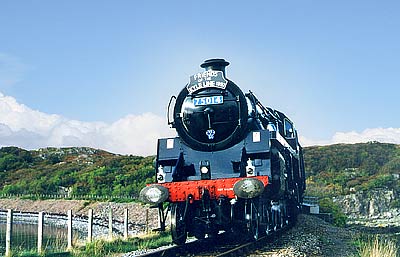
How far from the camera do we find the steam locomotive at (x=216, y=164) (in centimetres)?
1135

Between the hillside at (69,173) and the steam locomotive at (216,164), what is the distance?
3478 centimetres

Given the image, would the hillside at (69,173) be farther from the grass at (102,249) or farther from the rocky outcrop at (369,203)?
the grass at (102,249)

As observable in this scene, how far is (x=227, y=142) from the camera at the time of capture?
12.2m

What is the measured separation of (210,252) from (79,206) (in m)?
35.7

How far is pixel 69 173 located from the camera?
65250mm

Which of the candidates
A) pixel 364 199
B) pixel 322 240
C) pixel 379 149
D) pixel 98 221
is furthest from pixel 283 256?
pixel 379 149

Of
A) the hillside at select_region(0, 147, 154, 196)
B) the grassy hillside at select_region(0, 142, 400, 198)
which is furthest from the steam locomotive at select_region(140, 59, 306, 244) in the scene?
the hillside at select_region(0, 147, 154, 196)

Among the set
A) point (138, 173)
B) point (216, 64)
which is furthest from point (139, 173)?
point (216, 64)

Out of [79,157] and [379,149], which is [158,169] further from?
[79,157]

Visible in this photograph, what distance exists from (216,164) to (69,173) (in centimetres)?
5576

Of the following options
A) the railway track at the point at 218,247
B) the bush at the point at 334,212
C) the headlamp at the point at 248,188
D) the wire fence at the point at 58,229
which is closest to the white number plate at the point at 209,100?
the headlamp at the point at 248,188

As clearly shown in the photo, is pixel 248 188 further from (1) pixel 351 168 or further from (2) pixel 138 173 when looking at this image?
(1) pixel 351 168

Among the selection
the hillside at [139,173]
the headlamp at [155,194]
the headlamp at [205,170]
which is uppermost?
the hillside at [139,173]

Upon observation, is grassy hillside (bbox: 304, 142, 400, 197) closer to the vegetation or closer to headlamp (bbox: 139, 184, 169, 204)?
the vegetation
